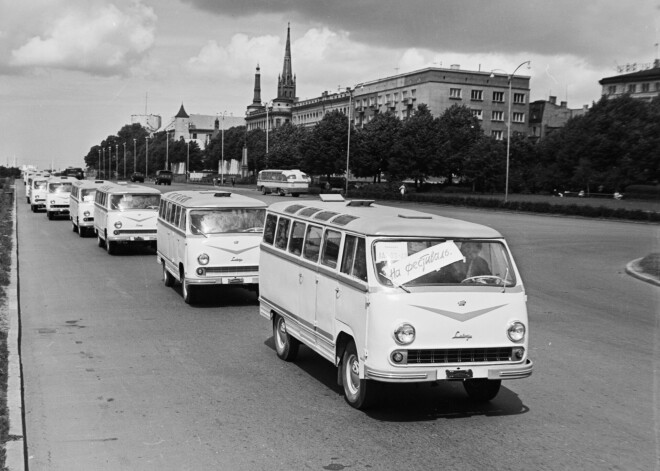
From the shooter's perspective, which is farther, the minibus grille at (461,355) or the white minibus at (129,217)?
the white minibus at (129,217)

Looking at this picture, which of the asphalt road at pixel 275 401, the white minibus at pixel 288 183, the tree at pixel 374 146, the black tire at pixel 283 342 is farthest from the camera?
the tree at pixel 374 146

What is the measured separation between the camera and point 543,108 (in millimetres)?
122625

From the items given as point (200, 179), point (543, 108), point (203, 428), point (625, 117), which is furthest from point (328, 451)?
point (200, 179)

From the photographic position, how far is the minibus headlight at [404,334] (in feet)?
24.2

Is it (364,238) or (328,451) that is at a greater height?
(364,238)

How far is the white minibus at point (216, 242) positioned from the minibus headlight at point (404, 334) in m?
7.91

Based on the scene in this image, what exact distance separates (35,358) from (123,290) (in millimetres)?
6453

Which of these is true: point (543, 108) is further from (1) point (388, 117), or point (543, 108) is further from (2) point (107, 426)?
(2) point (107, 426)

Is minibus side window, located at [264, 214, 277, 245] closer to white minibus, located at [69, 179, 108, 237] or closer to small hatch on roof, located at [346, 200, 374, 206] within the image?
small hatch on roof, located at [346, 200, 374, 206]

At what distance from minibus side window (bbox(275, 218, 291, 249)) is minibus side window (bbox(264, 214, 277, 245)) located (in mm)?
206

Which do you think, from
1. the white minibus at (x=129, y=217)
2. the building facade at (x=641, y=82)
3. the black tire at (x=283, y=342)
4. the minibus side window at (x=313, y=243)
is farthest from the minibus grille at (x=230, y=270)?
the building facade at (x=641, y=82)

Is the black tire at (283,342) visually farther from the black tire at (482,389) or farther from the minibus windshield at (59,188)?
the minibus windshield at (59,188)

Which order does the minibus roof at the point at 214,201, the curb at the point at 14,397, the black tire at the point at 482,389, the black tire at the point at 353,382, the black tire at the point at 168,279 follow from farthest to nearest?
the black tire at the point at 168,279 < the minibus roof at the point at 214,201 < the black tire at the point at 482,389 < the black tire at the point at 353,382 < the curb at the point at 14,397

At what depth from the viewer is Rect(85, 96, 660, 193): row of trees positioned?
212ft
